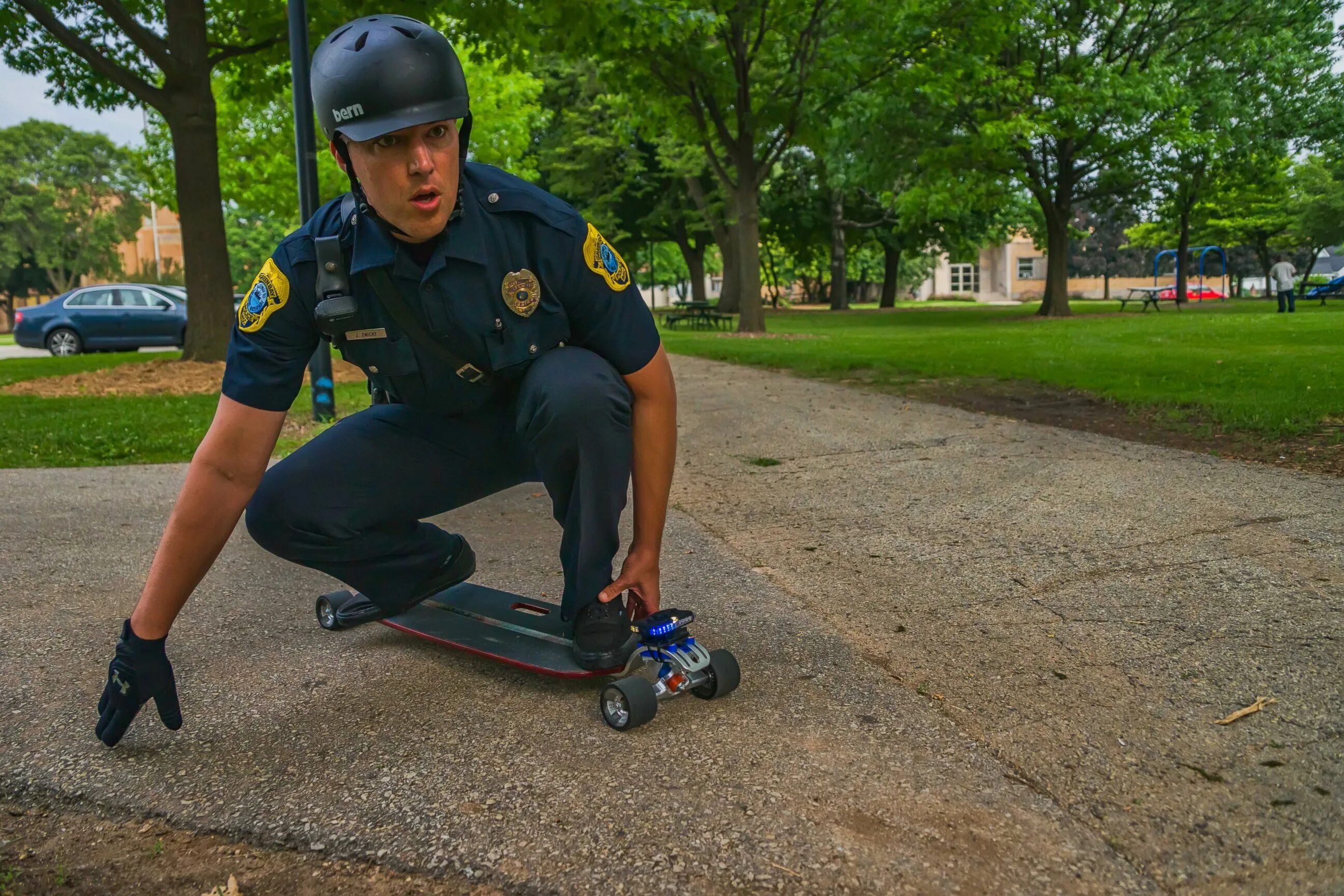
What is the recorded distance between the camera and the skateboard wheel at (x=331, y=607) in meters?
3.25

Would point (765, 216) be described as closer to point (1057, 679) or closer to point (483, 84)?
point (483, 84)

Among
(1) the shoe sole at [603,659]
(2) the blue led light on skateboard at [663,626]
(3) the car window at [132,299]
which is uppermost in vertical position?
(3) the car window at [132,299]

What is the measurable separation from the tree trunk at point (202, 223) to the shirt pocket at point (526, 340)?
33.1 feet

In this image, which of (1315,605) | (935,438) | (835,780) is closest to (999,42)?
(935,438)

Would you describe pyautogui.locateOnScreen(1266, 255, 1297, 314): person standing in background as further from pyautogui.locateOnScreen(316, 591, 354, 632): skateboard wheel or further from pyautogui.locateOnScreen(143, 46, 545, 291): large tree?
pyautogui.locateOnScreen(316, 591, 354, 632): skateboard wheel

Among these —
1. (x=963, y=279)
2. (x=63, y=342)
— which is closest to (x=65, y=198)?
(x=63, y=342)

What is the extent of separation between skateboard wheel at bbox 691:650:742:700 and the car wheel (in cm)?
2098

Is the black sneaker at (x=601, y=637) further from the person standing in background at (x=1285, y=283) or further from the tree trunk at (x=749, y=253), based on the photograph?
the person standing in background at (x=1285, y=283)

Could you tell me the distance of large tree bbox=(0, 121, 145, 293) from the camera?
52.3 m

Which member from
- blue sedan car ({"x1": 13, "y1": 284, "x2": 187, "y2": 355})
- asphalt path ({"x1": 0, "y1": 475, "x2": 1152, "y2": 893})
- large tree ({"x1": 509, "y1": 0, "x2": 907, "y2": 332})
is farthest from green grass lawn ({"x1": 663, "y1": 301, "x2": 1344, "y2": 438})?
blue sedan car ({"x1": 13, "y1": 284, "x2": 187, "y2": 355})

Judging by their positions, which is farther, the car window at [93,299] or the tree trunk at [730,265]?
the tree trunk at [730,265]

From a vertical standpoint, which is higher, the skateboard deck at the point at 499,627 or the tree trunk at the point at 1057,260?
the tree trunk at the point at 1057,260

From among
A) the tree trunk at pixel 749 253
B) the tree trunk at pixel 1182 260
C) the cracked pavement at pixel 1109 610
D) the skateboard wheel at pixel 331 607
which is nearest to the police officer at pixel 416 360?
the skateboard wheel at pixel 331 607

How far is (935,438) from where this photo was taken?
677 centimetres
